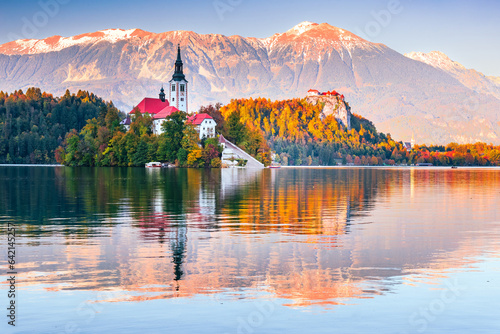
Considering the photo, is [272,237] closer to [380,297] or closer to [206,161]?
[380,297]

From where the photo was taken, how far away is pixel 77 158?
163750 mm

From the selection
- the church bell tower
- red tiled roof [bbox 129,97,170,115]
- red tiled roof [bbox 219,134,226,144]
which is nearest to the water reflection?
red tiled roof [bbox 219,134,226,144]

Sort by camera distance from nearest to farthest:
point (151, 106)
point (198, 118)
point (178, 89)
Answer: point (198, 118)
point (151, 106)
point (178, 89)

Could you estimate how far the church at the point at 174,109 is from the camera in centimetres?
16625

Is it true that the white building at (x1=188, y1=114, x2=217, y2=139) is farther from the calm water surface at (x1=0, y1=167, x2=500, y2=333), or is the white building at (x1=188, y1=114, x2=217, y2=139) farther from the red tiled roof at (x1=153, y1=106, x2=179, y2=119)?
the calm water surface at (x1=0, y1=167, x2=500, y2=333)

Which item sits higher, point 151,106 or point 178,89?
point 178,89

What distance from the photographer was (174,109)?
578 ft

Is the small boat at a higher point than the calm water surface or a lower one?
higher

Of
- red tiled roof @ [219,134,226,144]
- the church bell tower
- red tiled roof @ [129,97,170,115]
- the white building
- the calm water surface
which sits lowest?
the calm water surface

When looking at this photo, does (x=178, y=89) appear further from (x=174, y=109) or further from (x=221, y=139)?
(x=221, y=139)

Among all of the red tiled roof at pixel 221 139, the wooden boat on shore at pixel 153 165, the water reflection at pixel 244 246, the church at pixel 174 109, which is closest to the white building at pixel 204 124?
the church at pixel 174 109

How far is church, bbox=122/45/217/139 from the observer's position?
16625 cm

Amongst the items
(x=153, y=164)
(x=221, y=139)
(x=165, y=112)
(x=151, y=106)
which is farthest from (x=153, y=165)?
(x=151, y=106)

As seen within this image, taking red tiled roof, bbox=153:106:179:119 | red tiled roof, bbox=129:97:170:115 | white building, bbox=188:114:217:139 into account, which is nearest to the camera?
white building, bbox=188:114:217:139
